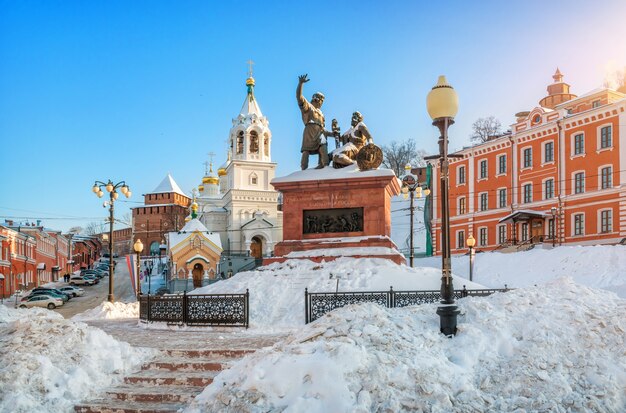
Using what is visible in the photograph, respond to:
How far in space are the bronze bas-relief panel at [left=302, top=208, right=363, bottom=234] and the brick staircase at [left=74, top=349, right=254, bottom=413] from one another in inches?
348

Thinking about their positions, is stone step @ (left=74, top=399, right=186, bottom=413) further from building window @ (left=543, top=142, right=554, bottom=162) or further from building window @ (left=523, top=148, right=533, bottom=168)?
Answer: building window @ (left=523, top=148, right=533, bottom=168)

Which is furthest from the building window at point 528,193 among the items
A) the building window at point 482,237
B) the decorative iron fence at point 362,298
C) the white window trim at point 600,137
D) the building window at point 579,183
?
the decorative iron fence at point 362,298

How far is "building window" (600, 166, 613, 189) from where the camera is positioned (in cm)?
3877

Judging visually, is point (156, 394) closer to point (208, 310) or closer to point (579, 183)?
point (208, 310)

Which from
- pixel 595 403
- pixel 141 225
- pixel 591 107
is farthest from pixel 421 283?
pixel 141 225

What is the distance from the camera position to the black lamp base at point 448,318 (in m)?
7.33

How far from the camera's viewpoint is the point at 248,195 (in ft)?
226

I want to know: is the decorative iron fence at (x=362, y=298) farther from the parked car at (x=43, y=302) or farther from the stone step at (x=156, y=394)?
the parked car at (x=43, y=302)

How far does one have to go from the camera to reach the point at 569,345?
274 inches

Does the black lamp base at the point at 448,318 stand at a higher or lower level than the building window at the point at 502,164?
lower

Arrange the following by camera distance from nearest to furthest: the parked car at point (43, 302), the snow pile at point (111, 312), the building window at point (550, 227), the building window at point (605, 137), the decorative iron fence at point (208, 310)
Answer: the decorative iron fence at point (208, 310) < the snow pile at point (111, 312) < the parked car at point (43, 302) < the building window at point (605, 137) < the building window at point (550, 227)

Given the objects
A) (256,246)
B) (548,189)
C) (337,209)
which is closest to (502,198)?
(548,189)

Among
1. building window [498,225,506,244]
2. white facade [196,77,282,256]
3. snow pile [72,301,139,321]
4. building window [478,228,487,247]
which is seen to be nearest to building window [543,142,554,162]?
building window [498,225,506,244]

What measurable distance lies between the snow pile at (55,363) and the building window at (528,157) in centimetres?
4059
